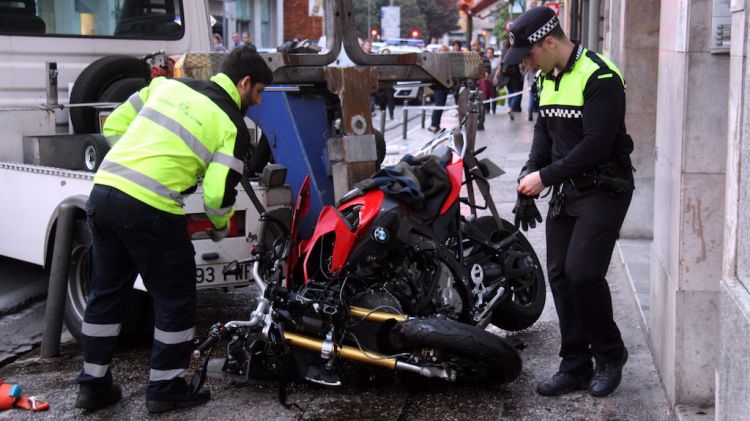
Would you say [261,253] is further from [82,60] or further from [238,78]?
[82,60]

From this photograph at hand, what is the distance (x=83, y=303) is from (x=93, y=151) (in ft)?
3.98

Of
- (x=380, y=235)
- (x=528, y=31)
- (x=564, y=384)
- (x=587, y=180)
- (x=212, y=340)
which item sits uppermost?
(x=528, y=31)

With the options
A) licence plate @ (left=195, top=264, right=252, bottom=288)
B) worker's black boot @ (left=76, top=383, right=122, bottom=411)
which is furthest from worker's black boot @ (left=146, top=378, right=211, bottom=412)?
licence plate @ (left=195, top=264, right=252, bottom=288)

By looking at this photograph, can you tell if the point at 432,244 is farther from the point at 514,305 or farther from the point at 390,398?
the point at 514,305

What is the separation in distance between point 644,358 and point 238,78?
260 centimetres

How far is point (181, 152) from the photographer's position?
4.69 m

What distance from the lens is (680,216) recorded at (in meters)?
4.36

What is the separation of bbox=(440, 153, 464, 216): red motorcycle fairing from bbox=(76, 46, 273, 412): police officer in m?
1.10

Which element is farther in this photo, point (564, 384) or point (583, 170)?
point (564, 384)

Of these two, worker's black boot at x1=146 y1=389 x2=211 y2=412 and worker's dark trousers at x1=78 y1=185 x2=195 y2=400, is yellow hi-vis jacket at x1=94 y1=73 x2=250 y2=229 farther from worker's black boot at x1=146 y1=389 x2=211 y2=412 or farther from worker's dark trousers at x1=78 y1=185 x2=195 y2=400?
worker's black boot at x1=146 y1=389 x2=211 y2=412

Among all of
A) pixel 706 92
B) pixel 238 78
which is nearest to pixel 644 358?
pixel 706 92

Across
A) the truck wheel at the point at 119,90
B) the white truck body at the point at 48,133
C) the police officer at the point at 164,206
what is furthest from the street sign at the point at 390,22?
the police officer at the point at 164,206

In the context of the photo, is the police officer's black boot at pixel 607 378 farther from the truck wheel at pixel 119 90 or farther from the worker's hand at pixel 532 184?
the truck wheel at pixel 119 90

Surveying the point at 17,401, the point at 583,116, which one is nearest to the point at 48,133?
the point at 17,401
